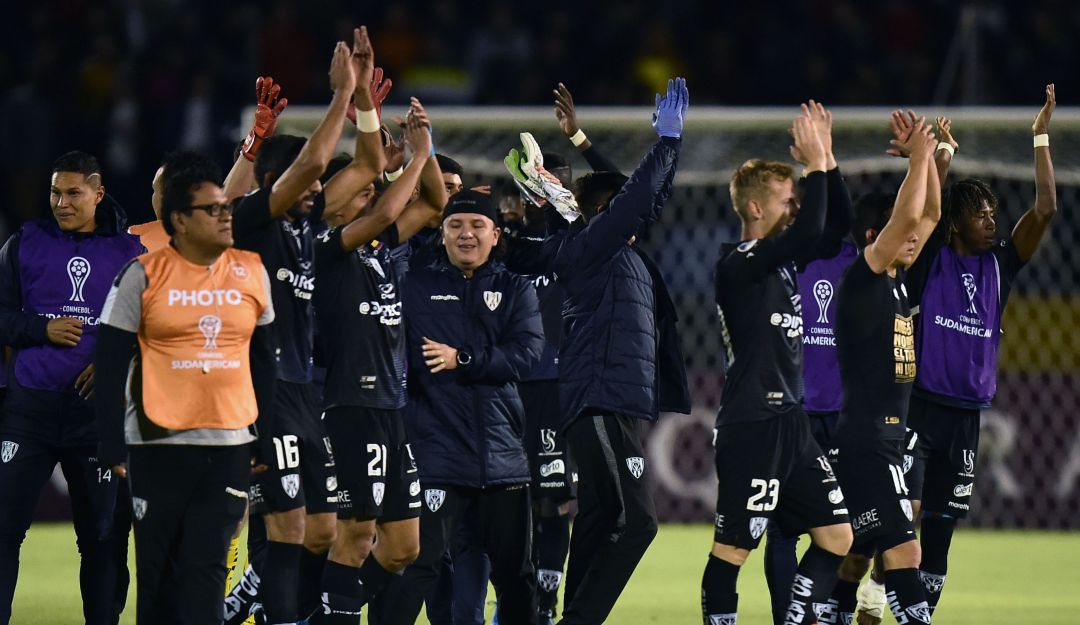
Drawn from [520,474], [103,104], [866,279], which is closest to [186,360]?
[520,474]

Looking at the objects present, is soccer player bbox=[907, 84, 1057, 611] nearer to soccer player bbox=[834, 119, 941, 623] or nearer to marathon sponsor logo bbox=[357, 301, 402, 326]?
soccer player bbox=[834, 119, 941, 623]

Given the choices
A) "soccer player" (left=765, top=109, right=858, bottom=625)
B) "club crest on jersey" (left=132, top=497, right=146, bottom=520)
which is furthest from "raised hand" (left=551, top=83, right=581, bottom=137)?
"club crest on jersey" (left=132, top=497, right=146, bottom=520)

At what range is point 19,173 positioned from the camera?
639 inches

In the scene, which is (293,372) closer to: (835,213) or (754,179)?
(754,179)

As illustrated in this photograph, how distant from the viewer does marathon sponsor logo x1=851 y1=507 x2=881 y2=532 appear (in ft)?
24.7

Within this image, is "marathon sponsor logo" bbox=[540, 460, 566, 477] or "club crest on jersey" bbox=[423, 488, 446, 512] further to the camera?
"marathon sponsor logo" bbox=[540, 460, 566, 477]

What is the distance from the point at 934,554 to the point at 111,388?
4433mm

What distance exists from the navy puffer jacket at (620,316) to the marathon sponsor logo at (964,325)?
1568mm

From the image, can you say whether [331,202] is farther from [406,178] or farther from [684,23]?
[684,23]

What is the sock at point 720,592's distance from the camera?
7.11 meters


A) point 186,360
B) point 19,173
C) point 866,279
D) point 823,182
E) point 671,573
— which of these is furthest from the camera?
point 19,173

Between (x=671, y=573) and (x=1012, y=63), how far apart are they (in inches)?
324

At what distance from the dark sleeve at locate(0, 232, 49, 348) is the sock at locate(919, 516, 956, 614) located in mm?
4486

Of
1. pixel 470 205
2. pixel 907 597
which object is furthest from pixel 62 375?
pixel 907 597
